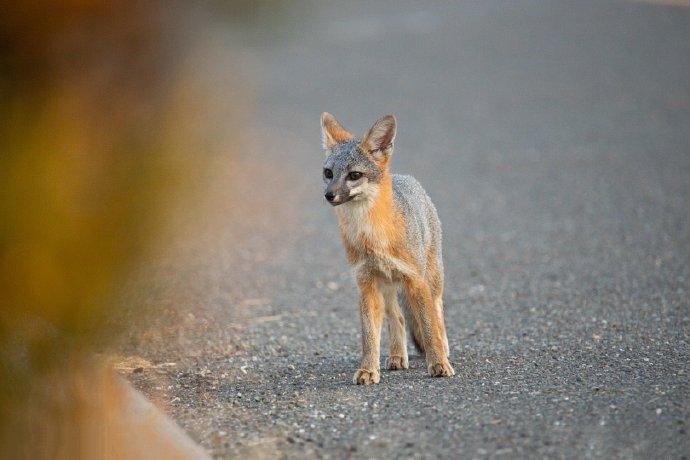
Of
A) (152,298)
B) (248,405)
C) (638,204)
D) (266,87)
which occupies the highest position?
(266,87)

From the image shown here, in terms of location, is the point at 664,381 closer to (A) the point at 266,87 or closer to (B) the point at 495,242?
(B) the point at 495,242

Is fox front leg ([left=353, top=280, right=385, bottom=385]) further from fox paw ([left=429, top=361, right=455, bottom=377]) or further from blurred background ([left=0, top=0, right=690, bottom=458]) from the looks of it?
blurred background ([left=0, top=0, right=690, bottom=458])

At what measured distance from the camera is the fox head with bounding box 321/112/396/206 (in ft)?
15.9

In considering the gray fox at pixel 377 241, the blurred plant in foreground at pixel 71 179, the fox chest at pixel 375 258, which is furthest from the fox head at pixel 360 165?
the blurred plant in foreground at pixel 71 179

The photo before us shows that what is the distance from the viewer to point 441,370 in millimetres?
4969

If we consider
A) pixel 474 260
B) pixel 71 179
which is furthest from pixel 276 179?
pixel 71 179

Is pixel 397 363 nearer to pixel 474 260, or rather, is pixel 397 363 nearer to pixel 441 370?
pixel 441 370

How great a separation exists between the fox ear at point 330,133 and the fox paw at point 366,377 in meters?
1.27

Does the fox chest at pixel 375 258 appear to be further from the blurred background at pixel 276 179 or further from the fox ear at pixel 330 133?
the blurred background at pixel 276 179

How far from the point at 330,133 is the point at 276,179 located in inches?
256

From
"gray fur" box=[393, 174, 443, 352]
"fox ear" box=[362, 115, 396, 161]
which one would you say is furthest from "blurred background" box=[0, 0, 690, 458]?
"fox ear" box=[362, 115, 396, 161]

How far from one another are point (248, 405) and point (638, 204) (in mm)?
6114

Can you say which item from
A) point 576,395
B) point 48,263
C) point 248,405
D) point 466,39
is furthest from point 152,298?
point 466,39

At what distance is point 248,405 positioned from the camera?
15.4 feet
